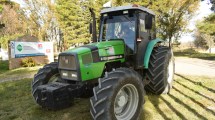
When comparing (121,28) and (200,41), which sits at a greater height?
(200,41)

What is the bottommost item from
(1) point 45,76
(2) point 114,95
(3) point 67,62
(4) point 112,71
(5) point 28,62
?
(2) point 114,95

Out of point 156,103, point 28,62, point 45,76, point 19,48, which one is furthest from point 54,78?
point 28,62

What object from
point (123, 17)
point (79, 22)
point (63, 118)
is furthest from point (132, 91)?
point (79, 22)

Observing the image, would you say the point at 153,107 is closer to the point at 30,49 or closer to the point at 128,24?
the point at 128,24

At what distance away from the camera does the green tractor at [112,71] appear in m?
4.09

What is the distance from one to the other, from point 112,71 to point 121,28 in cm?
172

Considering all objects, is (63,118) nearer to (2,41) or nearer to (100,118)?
(100,118)

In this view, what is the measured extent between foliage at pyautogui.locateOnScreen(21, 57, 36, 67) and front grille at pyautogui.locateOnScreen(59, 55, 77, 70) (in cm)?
1229

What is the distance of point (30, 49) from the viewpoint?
55.8 ft

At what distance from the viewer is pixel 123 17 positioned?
5637 mm

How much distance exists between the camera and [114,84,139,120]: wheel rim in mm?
4496

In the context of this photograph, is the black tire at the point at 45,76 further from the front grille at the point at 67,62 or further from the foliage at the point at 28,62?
the foliage at the point at 28,62

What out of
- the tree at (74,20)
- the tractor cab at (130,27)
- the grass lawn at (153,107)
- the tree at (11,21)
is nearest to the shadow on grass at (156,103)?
the grass lawn at (153,107)

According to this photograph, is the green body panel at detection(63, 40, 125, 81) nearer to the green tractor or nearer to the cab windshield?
the green tractor
